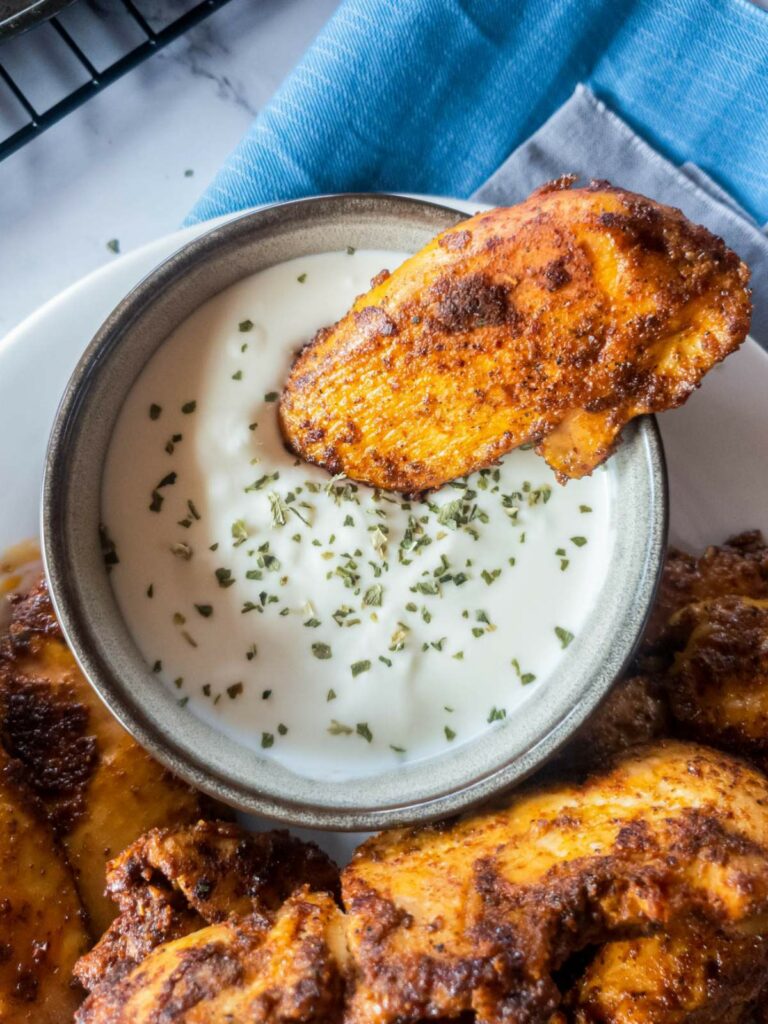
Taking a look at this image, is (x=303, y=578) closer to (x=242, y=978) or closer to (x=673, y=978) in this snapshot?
(x=242, y=978)

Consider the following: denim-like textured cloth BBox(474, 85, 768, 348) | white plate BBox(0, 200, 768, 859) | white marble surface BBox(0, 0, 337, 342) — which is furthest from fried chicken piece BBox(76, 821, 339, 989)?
denim-like textured cloth BBox(474, 85, 768, 348)

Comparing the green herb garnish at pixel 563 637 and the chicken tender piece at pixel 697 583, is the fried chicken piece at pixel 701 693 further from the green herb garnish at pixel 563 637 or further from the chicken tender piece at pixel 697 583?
the green herb garnish at pixel 563 637

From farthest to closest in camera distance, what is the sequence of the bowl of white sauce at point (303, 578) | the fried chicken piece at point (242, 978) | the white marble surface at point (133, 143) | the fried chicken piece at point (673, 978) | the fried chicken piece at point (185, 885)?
the white marble surface at point (133, 143) → the bowl of white sauce at point (303, 578) → the fried chicken piece at point (185, 885) → the fried chicken piece at point (673, 978) → the fried chicken piece at point (242, 978)

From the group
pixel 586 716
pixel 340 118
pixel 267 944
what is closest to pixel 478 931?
pixel 267 944

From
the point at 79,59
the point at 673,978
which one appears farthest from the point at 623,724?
the point at 79,59

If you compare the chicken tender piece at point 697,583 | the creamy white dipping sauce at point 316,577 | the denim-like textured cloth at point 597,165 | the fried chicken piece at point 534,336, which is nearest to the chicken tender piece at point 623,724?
the chicken tender piece at point 697,583

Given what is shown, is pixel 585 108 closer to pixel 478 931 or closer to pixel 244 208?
pixel 244 208

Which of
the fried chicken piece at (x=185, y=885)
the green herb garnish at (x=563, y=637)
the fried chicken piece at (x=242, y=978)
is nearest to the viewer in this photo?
the fried chicken piece at (x=242, y=978)
